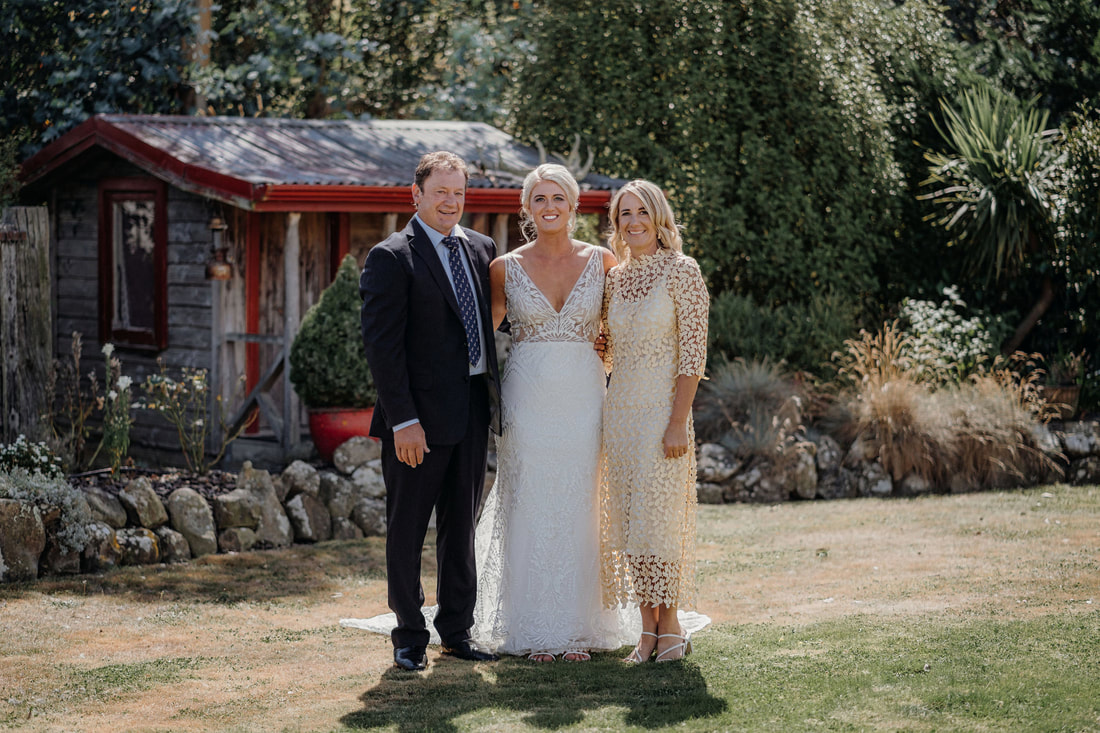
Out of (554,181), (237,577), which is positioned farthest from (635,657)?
(237,577)

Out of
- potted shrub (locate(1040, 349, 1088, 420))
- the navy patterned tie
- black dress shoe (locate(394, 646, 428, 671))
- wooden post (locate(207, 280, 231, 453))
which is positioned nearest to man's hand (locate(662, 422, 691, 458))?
the navy patterned tie

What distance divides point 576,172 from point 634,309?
677 centimetres

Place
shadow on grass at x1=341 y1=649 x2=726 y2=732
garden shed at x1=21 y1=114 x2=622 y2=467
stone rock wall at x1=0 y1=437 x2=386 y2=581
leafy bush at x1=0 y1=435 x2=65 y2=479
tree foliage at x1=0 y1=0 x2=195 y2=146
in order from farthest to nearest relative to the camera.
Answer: tree foliage at x1=0 y1=0 x2=195 y2=146, garden shed at x1=21 y1=114 x2=622 y2=467, leafy bush at x1=0 y1=435 x2=65 y2=479, stone rock wall at x1=0 y1=437 x2=386 y2=581, shadow on grass at x1=341 y1=649 x2=726 y2=732

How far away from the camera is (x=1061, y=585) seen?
645cm

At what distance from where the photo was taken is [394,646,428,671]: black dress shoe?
5.22 metres

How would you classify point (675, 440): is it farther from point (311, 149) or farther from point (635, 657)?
point (311, 149)

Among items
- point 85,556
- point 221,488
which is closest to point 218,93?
point 221,488

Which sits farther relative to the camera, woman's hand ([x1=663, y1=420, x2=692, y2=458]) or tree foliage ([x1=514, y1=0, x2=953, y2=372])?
tree foliage ([x1=514, y1=0, x2=953, y2=372])

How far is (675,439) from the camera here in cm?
516

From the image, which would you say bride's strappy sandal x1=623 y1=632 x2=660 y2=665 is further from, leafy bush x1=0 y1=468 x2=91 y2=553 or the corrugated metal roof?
the corrugated metal roof

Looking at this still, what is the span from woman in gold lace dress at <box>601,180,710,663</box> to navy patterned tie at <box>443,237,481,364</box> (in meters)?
0.58

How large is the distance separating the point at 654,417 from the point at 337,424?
429cm

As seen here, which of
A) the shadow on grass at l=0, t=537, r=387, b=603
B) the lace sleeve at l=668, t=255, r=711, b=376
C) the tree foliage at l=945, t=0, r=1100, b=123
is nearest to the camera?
the lace sleeve at l=668, t=255, r=711, b=376

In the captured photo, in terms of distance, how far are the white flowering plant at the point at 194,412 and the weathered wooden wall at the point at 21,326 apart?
88 cm
